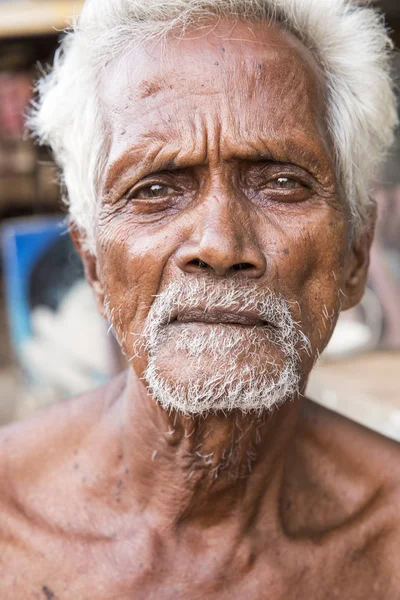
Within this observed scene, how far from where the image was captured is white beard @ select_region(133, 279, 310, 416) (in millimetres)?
1721

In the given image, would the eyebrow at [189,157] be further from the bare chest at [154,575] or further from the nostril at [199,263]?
the bare chest at [154,575]

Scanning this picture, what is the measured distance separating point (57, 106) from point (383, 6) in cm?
244

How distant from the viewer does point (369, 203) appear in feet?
7.43

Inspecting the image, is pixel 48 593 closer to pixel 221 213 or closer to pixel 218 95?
pixel 221 213

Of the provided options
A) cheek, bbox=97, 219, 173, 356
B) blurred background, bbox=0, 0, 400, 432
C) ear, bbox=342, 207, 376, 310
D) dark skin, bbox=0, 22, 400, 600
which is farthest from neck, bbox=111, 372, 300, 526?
blurred background, bbox=0, 0, 400, 432

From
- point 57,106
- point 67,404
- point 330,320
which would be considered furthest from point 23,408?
point 330,320

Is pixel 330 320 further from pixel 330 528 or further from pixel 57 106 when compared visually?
pixel 57 106

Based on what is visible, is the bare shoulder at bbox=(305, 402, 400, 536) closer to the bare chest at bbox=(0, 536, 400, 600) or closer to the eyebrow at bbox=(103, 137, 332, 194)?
the bare chest at bbox=(0, 536, 400, 600)

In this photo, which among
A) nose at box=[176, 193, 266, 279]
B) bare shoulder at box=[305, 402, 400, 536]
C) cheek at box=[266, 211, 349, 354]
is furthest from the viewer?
bare shoulder at box=[305, 402, 400, 536]

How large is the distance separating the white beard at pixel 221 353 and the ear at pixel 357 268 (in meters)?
0.43

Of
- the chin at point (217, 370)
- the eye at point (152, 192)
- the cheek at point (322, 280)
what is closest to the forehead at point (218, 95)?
the eye at point (152, 192)

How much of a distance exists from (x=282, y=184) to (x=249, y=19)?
1.49 feet

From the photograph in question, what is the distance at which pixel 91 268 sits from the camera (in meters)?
2.28

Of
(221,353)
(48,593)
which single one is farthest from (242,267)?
(48,593)
